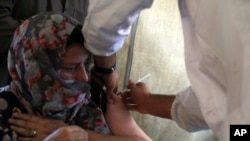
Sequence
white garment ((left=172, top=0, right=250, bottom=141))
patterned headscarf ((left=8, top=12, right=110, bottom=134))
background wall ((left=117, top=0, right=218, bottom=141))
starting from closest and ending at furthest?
white garment ((left=172, top=0, right=250, bottom=141)), patterned headscarf ((left=8, top=12, right=110, bottom=134)), background wall ((left=117, top=0, right=218, bottom=141))

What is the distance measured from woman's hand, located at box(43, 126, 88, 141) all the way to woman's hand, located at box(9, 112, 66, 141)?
63mm

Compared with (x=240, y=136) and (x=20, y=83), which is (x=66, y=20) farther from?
(x=240, y=136)

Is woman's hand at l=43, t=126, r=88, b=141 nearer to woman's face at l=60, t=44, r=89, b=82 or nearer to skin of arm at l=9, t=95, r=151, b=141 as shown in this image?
skin of arm at l=9, t=95, r=151, b=141

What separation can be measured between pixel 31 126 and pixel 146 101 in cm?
44

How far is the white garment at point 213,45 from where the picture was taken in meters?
0.64

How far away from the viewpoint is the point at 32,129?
132 cm

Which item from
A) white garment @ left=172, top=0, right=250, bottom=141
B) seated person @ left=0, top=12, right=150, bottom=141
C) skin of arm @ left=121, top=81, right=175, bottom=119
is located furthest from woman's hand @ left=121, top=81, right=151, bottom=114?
white garment @ left=172, top=0, right=250, bottom=141

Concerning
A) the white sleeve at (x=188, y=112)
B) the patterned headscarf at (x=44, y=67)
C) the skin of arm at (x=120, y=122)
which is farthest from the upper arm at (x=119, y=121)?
the white sleeve at (x=188, y=112)

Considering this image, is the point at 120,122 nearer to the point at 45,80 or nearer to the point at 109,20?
the point at 45,80

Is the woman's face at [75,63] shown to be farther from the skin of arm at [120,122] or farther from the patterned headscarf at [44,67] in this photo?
the skin of arm at [120,122]

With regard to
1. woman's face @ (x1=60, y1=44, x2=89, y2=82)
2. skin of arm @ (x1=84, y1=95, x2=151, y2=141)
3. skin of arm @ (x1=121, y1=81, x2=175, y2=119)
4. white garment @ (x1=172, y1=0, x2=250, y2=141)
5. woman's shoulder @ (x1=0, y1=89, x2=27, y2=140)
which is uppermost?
white garment @ (x1=172, y1=0, x2=250, y2=141)

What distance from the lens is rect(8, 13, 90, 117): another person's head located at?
1235mm

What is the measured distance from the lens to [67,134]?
1.25 m

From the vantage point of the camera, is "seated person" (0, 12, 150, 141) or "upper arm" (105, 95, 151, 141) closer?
"seated person" (0, 12, 150, 141)
